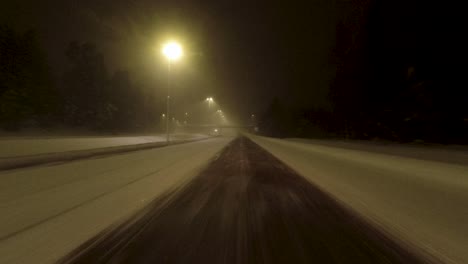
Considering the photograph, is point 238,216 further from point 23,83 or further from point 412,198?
point 23,83

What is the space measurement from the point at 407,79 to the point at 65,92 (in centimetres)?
5771

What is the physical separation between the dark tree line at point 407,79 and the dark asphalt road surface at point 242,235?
3003cm

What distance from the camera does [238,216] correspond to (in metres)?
7.36

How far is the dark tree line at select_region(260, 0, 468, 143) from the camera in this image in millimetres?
33688

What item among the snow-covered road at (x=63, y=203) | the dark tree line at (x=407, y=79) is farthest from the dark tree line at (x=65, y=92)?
the dark tree line at (x=407, y=79)

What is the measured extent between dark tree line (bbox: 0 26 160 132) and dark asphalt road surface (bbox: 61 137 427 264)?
1831 inches

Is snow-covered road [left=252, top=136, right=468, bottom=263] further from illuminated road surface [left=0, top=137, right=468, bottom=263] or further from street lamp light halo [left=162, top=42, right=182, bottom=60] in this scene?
street lamp light halo [left=162, top=42, right=182, bottom=60]

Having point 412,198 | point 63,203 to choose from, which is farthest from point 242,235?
point 412,198

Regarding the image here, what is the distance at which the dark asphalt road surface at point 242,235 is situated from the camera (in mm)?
4965

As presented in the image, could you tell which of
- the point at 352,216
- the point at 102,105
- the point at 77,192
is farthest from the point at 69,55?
the point at 352,216

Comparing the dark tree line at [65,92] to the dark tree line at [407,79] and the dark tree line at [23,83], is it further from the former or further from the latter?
the dark tree line at [407,79]

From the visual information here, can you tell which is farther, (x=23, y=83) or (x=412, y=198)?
(x=23, y=83)

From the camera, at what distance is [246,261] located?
4.76 m

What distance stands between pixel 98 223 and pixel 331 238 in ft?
13.0
